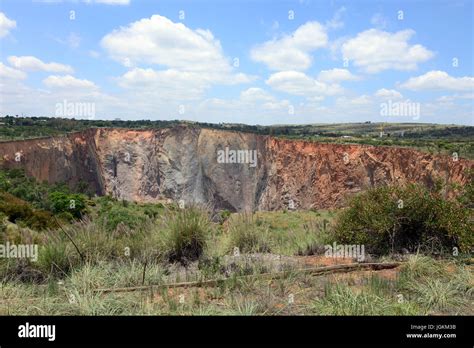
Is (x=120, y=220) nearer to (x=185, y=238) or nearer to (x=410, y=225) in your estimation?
(x=185, y=238)

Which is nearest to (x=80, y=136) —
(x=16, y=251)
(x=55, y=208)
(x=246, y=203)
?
(x=246, y=203)

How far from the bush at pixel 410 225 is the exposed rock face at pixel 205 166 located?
3343cm

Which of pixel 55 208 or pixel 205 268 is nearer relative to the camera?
pixel 205 268

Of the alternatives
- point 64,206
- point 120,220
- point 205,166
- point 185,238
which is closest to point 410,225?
point 185,238

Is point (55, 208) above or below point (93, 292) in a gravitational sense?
below

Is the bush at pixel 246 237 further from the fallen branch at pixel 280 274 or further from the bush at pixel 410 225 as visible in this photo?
the bush at pixel 410 225

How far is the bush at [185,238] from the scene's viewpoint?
671 centimetres

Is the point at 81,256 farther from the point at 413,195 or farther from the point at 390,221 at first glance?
the point at 413,195

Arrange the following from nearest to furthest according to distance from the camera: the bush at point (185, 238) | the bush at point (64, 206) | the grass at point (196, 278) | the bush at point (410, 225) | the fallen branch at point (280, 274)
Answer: the grass at point (196, 278), the fallen branch at point (280, 274), the bush at point (185, 238), the bush at point (410, 225), the bush at point (64, 206)

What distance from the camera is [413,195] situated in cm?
773

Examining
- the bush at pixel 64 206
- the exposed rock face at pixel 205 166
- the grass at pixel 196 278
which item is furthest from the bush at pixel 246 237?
the exposed rock face at pixel 205 166

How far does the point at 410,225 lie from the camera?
7.56 metres

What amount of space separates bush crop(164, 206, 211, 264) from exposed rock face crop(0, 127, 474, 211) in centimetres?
3583
